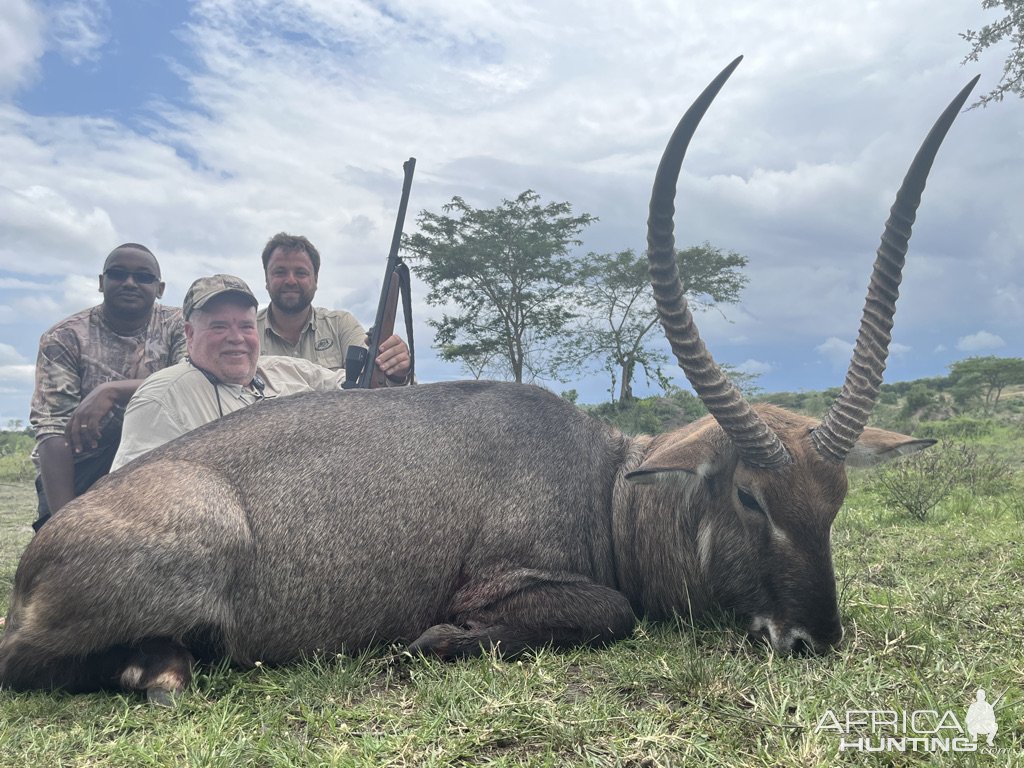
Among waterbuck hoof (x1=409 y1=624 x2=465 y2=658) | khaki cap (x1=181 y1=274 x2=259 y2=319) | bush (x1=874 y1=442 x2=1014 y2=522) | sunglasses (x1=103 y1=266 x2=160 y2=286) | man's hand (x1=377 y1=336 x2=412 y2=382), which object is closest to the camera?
waterbuck hoof (x1=409 y1=624 x2=465 y2=658)

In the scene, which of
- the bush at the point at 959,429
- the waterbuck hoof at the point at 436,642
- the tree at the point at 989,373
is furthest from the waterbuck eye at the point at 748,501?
the tree at the point at 989,373

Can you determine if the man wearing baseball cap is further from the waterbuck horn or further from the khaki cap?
the waterbuck horn

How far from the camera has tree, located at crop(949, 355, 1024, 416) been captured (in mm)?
29856

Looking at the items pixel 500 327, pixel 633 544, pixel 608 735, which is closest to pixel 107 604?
pixel 608 735

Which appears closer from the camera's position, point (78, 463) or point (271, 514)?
point (271, 514)

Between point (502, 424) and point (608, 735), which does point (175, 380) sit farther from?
point (608, 735)

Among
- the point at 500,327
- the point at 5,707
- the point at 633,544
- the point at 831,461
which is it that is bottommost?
the point at 5,707

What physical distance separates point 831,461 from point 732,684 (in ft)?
3.89

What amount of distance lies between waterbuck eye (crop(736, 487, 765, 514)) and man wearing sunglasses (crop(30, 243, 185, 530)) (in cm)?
414

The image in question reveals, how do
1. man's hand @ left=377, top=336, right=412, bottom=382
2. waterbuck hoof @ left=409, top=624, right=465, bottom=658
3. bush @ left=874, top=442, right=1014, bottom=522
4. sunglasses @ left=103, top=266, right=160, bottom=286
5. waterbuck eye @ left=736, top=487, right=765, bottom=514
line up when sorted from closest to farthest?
waterbuck hoof @ left=409, top=624, right=465, bottom=658 < waterbuck eye @ left=736, top=487, right=765, bottom=514 < man's hand @ left=377, top=336, right=412, bottom=382 < sunglasses @ left=103, top=266, right=160, bottom=286 < bush @ left=874, top=442, right=1014, bottom=522

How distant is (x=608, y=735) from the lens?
2.33 m

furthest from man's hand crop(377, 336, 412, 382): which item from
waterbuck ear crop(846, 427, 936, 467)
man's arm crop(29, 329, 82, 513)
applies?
waterbuck ear crop(846, 427, 936, 467)

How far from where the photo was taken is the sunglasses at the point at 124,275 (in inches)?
233

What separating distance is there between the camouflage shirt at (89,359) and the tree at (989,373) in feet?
102
